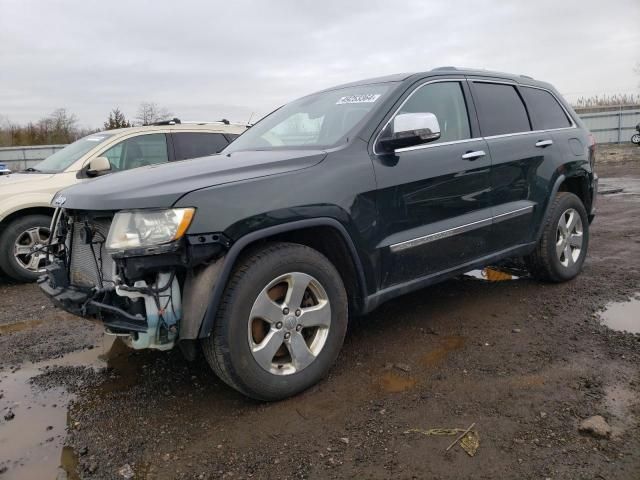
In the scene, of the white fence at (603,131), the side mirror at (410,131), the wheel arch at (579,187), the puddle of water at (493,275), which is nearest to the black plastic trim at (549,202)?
the wheel arch at (579,187)

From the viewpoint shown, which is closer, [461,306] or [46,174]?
[461,306]

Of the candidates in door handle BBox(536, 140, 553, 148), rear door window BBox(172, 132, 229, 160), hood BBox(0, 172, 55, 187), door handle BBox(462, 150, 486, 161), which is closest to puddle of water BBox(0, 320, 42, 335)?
hood BBox(0, 172, 55, 187)

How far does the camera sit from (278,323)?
2684 millimetres

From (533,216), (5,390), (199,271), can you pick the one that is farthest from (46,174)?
(533,216)

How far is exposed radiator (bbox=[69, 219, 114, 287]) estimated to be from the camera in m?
2.73

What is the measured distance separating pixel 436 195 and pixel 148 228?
1.89m

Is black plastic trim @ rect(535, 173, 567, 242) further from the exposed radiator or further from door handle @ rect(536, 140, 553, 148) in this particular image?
the exposed radiator

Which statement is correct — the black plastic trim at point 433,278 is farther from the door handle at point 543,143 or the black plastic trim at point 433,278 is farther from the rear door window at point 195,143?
the rear door window at point 195,143

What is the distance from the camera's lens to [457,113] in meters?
3.77

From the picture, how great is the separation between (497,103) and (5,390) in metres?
4.14

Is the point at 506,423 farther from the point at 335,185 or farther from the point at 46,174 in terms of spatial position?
the point at 46,174

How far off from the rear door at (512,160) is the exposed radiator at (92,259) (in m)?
2.71

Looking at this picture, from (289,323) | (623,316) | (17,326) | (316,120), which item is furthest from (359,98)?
(17,326)

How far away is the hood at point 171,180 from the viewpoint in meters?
2.46
